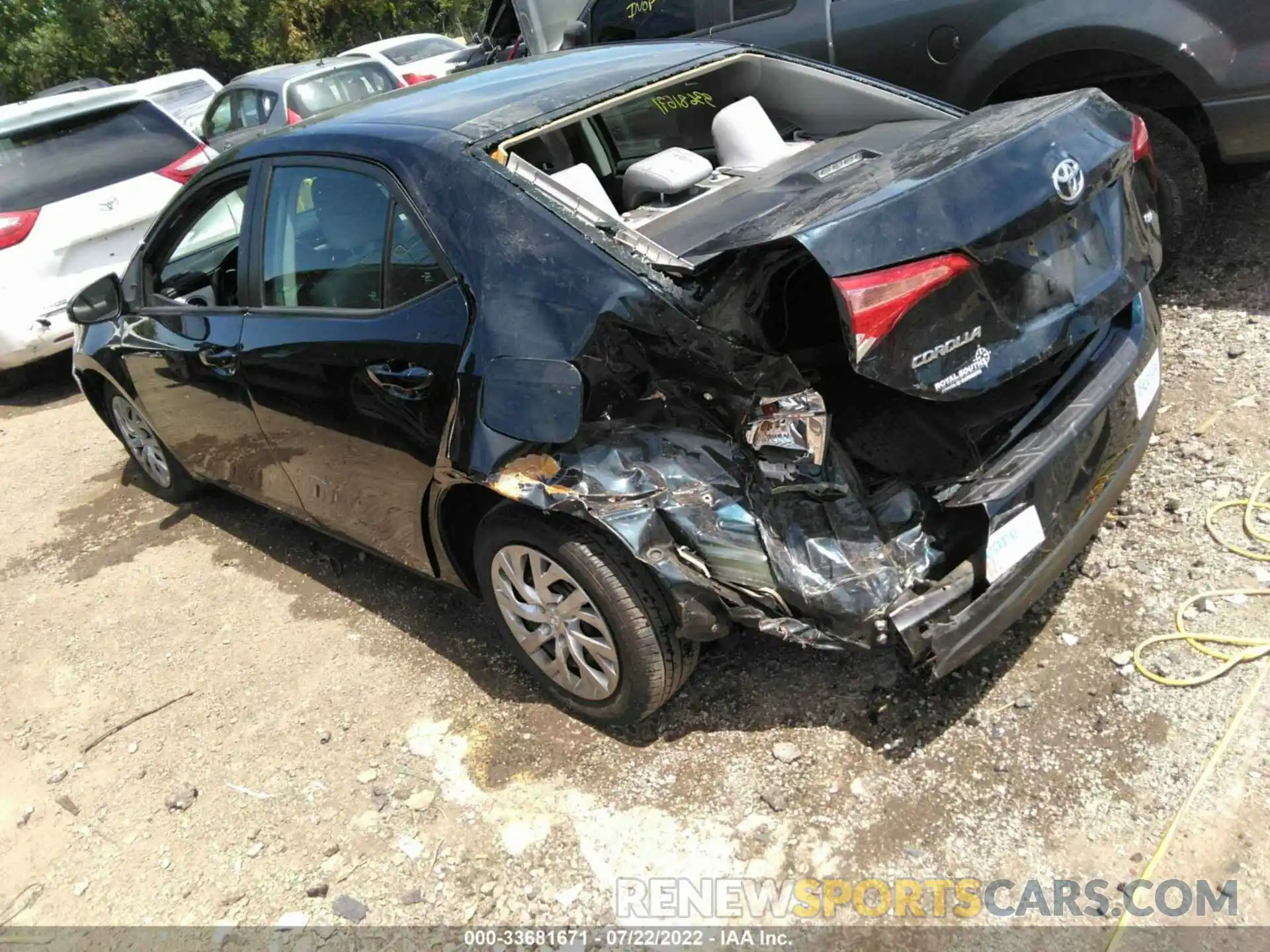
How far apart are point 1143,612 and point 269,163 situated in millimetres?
3093

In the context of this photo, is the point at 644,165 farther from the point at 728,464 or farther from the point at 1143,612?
the point at 1143,612

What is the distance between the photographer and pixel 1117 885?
206 centimetres

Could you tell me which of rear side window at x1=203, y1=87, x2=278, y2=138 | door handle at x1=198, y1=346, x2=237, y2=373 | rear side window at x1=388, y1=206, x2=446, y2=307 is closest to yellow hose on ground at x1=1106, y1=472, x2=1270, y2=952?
rear side window at x1=388, y1=206, x2=446, y2=307

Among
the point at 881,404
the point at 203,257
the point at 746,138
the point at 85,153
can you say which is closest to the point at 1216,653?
the point at 881,404

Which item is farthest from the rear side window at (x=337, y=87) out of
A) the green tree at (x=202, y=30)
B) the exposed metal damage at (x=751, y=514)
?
the green tree at (x=202, y=30)

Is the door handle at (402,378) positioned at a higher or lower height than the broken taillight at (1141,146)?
lower

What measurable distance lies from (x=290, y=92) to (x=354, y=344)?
319 inches

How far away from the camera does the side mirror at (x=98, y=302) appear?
3.99m

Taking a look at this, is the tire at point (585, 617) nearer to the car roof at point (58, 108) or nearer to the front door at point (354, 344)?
the front door at point (354, 344)

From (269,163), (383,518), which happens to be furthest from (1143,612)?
(269,163)

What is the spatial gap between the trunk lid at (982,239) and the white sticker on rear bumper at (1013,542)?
0.33 m

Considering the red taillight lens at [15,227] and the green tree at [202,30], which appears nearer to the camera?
the red taillight lens at [15,227]

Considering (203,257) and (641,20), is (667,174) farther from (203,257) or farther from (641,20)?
(641,20)

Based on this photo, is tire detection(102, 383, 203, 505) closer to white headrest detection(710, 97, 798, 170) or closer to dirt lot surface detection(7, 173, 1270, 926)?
dirt lot surface detection(7, 173, 1270, 926)
